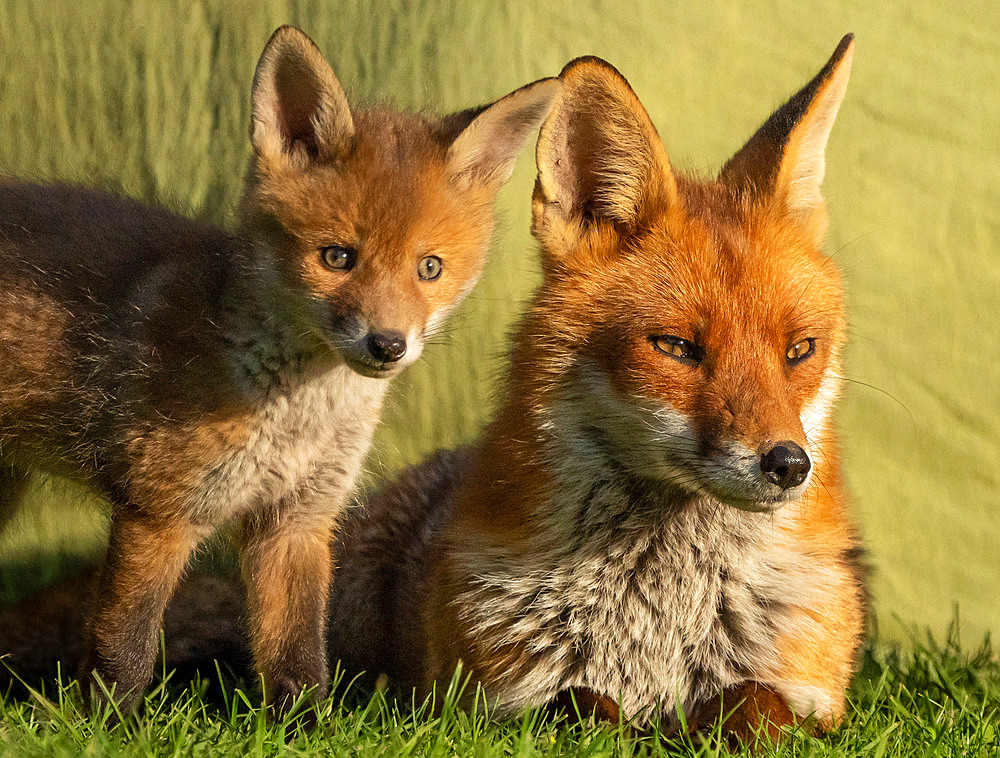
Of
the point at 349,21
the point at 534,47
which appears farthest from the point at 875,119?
the point at 349,21

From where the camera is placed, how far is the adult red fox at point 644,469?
8.41ft

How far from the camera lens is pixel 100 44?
4.05m

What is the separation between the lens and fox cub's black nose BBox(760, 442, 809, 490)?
7.51ft

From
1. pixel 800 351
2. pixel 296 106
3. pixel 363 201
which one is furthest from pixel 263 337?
pixel 800 351

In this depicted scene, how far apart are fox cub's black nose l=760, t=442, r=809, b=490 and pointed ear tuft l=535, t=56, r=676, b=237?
674 millimetres

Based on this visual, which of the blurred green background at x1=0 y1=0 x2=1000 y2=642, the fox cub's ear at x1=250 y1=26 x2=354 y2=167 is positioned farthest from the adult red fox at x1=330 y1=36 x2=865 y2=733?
the blurred green background at x1=0 y1=0 x2=1000 y2=642

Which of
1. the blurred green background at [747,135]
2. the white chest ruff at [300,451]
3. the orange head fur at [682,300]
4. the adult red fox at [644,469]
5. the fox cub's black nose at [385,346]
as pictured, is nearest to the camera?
the orange head fur at [682,300]

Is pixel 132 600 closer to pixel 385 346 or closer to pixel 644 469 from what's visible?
pixel 385 346

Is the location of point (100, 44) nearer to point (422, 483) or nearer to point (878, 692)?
point (422, 483)

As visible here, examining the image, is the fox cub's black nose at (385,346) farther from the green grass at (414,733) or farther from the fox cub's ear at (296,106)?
the green grass at (414,733)

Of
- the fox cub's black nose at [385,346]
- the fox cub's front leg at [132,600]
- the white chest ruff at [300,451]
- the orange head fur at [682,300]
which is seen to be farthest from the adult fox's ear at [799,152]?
the fox cub's front leg at [132,600]

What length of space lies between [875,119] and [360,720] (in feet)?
8.15

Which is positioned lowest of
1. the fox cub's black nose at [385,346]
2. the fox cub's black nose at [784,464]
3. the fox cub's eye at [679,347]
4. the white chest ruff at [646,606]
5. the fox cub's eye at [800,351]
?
the white chest ruff at [646,606]

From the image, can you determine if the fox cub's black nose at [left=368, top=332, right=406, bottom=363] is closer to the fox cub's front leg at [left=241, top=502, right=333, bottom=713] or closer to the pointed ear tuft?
the pointed ear tuft
